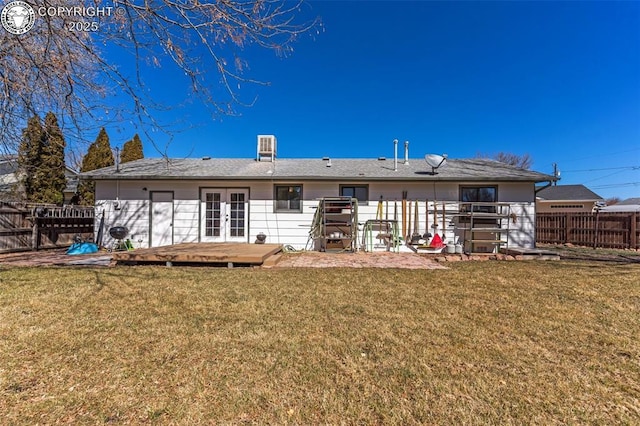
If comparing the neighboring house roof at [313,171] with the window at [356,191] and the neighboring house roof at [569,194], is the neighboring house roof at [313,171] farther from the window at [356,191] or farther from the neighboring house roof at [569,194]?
the neighboring house roof at [569,194]

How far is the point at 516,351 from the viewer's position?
2488 mm

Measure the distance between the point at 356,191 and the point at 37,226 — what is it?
10077 mm

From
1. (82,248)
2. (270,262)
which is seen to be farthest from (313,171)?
(82,248)

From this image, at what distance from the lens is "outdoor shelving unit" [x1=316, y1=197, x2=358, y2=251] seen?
8.69 m

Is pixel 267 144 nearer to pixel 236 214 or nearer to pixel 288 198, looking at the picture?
pixel 288 198

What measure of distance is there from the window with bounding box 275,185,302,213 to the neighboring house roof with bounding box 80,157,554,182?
0.46m

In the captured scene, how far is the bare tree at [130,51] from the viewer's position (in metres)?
3.32

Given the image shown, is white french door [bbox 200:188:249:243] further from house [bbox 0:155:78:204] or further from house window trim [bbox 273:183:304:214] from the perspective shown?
house [bbox 0:155:78:204]

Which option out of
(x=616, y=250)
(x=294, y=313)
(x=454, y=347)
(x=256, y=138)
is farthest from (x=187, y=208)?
(x=616, y=250)

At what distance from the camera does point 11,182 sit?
1473cm

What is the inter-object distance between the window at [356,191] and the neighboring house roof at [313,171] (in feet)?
1.33

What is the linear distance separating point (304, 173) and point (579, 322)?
7308 millimetres

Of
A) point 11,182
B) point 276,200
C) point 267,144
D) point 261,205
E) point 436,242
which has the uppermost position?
point 267,144

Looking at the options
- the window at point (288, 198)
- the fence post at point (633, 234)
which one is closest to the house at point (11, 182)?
the window at point (288, 198)
